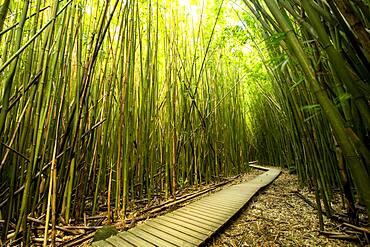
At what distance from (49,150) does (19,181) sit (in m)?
0.32

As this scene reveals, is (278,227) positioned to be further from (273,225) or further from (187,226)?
(187,226)

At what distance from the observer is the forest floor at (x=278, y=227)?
1170mm

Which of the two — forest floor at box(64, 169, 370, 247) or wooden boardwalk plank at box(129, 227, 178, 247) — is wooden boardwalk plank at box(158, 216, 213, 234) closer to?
forest floor at box(64, 169, 370, 247)

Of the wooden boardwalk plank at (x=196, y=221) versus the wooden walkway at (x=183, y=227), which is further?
the wooden boardwalk plank at (x=196, y=221)

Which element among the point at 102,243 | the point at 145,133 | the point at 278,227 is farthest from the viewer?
the point at 145,133

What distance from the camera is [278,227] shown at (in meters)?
1.39

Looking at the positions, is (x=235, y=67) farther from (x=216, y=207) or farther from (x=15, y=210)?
(x=15, y=210)

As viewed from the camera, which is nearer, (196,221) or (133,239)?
(133,239)

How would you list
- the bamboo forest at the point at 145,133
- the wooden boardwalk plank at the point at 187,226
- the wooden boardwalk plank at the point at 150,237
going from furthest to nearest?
the wooden boardwalk plank at the point at 187,226 → the wooden boardwalk plank at the point at 150,237 → the bamboo forest at the point at 145,133

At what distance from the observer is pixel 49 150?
1.46 metres

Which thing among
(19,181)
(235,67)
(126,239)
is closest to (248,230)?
(126,239)

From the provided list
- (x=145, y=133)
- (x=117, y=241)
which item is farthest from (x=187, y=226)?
(x=145, y=133)

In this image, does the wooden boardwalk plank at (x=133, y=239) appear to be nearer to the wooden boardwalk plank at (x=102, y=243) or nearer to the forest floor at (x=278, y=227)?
the wooden boardwalk plank at (x=102, y=243)

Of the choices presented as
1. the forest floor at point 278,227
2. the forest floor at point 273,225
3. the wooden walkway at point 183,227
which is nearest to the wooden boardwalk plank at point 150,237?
the wooden walkway at point 183,227
